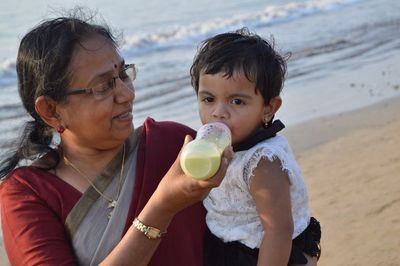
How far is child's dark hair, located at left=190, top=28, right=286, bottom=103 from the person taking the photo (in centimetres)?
248

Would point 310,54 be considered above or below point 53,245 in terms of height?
below

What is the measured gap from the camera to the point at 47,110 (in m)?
2.52

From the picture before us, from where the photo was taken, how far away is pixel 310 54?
1062cm

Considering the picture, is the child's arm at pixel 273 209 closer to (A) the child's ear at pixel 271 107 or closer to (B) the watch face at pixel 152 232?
(A) the child's ear at pixel 271 107

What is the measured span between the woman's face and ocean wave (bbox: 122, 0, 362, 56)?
29.6 feet

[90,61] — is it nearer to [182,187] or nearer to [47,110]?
[47,110]

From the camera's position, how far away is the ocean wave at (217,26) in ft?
40.1

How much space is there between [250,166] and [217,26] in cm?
1220

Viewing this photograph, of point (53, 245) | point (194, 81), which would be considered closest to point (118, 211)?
point (53, 245)

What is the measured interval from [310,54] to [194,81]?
26.7ft

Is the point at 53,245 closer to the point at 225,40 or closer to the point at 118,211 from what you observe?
→ the point at 118,211

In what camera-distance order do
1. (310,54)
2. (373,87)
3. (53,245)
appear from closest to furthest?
(53,245)
(373,87)
(310,54)

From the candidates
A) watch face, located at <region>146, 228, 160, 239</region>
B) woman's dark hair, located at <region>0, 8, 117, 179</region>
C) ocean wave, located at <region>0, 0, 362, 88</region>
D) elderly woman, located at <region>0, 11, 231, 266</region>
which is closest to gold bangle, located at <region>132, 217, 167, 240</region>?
watch face, located at <region>146, 228, 160, 239</region>

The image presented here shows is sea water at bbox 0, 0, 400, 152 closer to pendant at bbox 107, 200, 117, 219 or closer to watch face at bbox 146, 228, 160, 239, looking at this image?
pendant at bbox 107, 200, 117, 219
